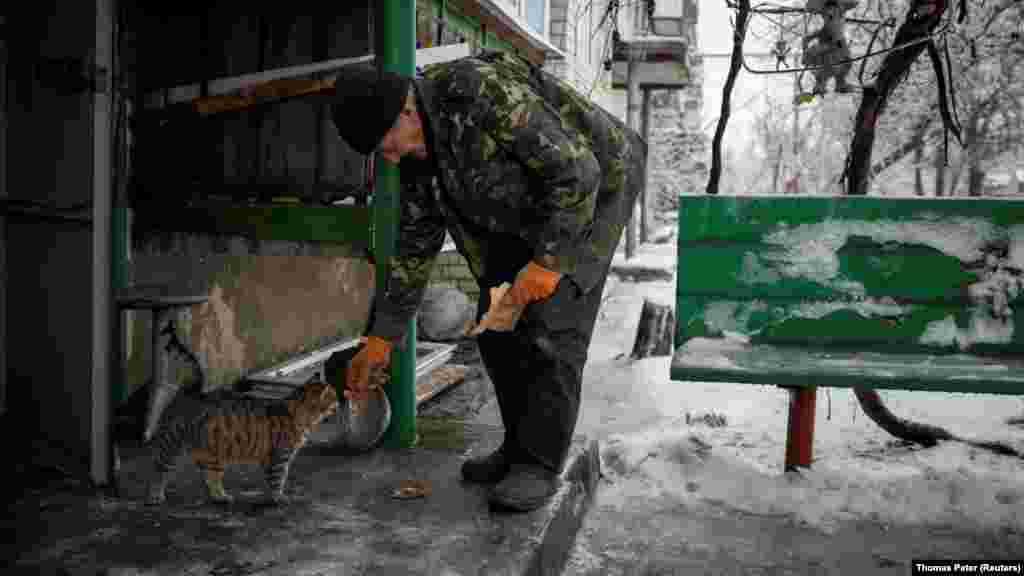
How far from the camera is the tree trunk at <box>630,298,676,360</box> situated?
21.2 feet

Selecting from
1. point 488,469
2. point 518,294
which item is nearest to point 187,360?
point 488,469

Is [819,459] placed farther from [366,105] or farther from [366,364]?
[366,105]

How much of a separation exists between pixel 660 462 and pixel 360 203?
1.77 m

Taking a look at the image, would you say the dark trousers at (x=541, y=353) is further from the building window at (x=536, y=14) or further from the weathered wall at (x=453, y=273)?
the building window at (x=536, y=14)

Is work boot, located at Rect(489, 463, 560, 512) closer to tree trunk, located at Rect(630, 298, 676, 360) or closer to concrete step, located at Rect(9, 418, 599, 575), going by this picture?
concrete step, located at Rect(9, 418, 599, 575)

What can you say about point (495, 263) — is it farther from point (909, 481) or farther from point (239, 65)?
point (909, 481)

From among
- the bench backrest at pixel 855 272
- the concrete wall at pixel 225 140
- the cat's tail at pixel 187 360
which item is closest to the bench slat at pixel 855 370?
the bench backrest at pixel 855 272

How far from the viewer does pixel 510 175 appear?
267cm

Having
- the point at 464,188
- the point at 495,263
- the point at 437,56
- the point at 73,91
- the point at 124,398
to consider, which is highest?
the point at 437,56

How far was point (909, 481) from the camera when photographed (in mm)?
3783

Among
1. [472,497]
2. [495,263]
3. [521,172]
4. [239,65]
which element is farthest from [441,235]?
[239,65]

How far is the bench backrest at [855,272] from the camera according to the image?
141 inches

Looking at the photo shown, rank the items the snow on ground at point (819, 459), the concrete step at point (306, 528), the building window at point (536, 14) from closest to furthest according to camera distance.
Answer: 1. the concrete step at point (306, 528)
2. the snow on ground at point (819, 459)
3. the building window at point (536, 14)

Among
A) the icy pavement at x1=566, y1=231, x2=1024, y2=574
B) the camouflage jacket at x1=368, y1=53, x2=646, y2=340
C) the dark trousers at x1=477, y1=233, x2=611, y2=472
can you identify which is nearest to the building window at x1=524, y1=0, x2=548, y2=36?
the icy pavement at x1=566, y1=231, x2=1024, y2=574
